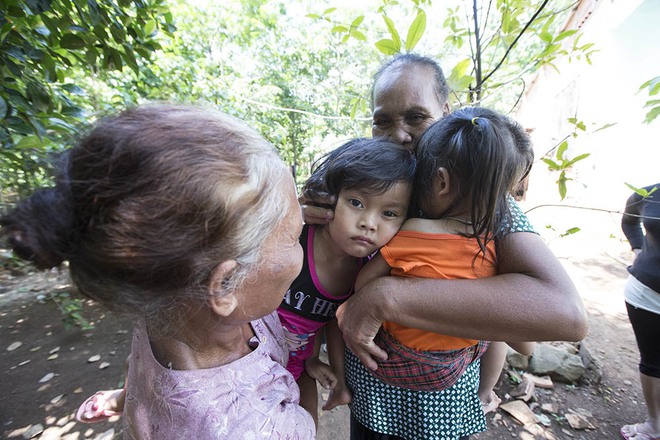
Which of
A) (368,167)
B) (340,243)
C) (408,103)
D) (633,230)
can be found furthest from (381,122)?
(633,230)

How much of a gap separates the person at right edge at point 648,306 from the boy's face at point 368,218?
209 cm

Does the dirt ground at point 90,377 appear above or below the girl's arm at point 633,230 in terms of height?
below

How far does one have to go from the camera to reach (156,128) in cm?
65

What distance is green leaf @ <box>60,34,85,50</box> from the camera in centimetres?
147

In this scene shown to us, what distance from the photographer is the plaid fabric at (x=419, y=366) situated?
1.10 metres

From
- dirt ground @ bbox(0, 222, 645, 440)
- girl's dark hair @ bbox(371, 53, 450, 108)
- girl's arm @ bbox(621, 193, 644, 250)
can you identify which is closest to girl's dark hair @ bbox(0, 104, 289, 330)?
girl's dark hair @ bbox(371, 53, 450, 108)

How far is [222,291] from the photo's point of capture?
76 centimetres

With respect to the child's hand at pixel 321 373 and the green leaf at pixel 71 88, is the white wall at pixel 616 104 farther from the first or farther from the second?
the green leaf at pixel 71 88

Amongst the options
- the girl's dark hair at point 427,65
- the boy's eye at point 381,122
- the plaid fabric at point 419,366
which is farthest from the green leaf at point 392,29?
the plaid fabric at point 419,366

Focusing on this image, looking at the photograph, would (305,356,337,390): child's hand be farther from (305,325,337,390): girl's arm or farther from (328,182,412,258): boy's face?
(328,182,412,258): boy's face

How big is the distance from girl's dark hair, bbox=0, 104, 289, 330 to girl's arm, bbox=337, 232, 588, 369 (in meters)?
0.54

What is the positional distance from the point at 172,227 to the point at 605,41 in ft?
29.6

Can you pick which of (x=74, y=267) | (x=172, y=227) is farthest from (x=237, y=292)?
(x=74, y=267)

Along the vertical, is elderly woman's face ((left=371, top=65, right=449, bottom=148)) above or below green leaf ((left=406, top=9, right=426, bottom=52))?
below
